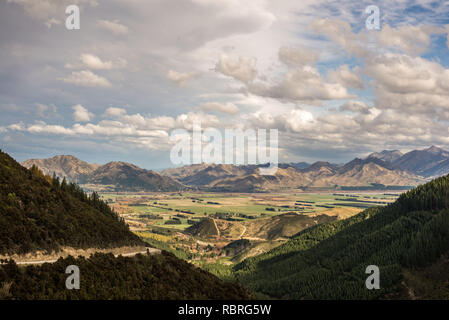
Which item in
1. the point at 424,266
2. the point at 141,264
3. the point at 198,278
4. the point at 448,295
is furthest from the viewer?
the point at 424,266

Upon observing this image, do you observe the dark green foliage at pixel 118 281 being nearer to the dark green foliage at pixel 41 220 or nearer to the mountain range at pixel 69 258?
the mountain range at pixel 69 258

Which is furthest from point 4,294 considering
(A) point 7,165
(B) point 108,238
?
(A) point 7,165

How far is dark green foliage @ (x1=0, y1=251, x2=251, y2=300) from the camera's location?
7625 centimetres

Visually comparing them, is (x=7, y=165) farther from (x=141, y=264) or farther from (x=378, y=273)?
(x=378, y=273)

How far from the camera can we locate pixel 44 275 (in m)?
80.9

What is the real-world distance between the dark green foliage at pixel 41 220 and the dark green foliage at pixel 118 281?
1198 cm

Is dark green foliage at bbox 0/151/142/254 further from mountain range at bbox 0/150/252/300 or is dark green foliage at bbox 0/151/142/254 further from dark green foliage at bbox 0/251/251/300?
dark green foliage at bbox 0/251/251/300

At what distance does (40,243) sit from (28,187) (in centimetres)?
3582

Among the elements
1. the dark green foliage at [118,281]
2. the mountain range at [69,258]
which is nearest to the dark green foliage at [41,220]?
the mountain range at [69,258]

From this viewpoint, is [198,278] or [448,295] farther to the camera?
[448,295]

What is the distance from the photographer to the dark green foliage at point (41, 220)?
9762 centimetres

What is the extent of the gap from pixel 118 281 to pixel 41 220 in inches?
1468

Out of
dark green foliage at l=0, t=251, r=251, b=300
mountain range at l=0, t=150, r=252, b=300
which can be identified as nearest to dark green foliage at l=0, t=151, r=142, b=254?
mountain range at l=0, t=150, r=252, b=300

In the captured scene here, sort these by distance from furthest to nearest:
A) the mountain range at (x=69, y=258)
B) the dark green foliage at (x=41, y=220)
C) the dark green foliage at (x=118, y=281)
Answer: the dark green foliage at (x=41, y=220)
the mountain range at (x=69, y=258)
the dark green foliage at (x=118, y=281)
